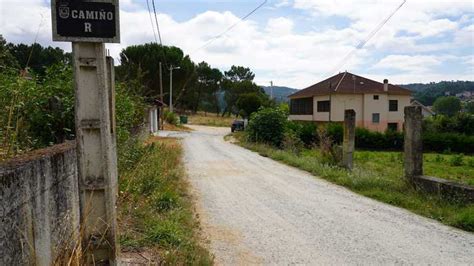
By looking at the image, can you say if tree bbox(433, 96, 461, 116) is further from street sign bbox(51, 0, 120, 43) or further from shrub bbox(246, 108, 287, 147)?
street sign bbox(51, 0, 120, 43)

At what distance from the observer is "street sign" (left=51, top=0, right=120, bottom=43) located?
3193 millimetres

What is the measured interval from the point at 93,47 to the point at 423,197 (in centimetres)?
855

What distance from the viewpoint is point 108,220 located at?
3.50 metres

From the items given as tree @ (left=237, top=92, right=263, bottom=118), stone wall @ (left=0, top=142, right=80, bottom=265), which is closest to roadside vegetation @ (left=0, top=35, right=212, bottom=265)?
stone wall @ (left=0, top=142, right=80, bottom=265)

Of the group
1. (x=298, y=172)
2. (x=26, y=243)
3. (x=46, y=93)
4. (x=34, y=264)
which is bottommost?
(x=298, y=172)

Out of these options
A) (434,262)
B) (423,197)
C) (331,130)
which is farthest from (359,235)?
(331,130)

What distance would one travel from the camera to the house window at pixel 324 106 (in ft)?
160

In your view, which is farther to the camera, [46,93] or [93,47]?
[46,93]

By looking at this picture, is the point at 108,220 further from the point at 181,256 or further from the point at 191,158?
the point at 191,158

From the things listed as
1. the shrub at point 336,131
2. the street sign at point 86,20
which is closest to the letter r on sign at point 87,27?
the street sign at point 86,20

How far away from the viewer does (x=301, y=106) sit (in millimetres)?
55062

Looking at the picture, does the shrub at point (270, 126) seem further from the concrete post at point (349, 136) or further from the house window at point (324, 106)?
the house window at point (324, 106)

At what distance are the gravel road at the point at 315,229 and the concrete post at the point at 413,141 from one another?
4.88 ft

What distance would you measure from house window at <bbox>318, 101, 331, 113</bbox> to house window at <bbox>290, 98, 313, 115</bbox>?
2043 millimetres
